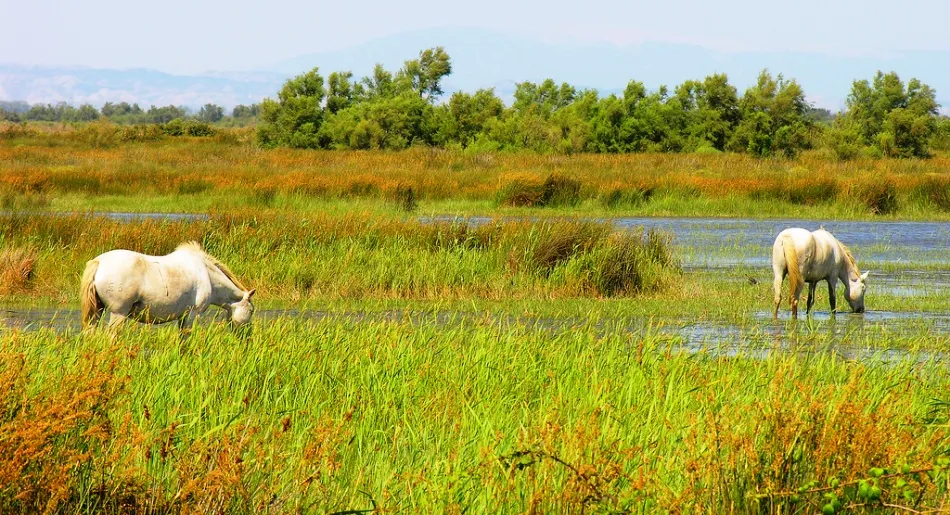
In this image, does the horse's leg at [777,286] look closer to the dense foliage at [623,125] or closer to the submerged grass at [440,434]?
the submerged grass at [440,434]

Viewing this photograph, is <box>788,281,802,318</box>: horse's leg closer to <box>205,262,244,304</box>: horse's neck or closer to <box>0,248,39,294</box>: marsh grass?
<box>205,262,244,304</box>: horse's neck

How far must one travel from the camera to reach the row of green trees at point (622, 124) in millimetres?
62094

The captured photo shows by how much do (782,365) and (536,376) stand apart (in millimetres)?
1745

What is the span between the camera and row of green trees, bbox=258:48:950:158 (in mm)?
62094

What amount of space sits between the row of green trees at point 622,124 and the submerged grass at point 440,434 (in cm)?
5058

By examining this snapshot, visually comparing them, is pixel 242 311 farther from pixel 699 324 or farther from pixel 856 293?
pixel 856 293

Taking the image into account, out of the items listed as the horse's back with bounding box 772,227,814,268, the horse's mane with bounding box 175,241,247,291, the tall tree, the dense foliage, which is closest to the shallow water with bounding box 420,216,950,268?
the horse's back with bounding box 772,227,814,268

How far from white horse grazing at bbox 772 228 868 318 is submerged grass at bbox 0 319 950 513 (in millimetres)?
5620

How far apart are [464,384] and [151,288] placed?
3.66 metres

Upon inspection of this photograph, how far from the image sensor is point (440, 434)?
5984 mm

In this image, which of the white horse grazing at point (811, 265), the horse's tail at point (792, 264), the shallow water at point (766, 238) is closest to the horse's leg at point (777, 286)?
the white horse grazing at point (811, 265)

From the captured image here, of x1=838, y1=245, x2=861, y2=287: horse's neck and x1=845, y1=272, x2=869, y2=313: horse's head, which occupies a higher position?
x1=838, y1=245, x2=861, y2=287: horse's neck

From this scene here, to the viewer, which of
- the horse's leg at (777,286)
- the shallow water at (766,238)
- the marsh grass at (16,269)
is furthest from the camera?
the shallow water at (766,238)

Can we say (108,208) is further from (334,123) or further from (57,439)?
(334,123)
